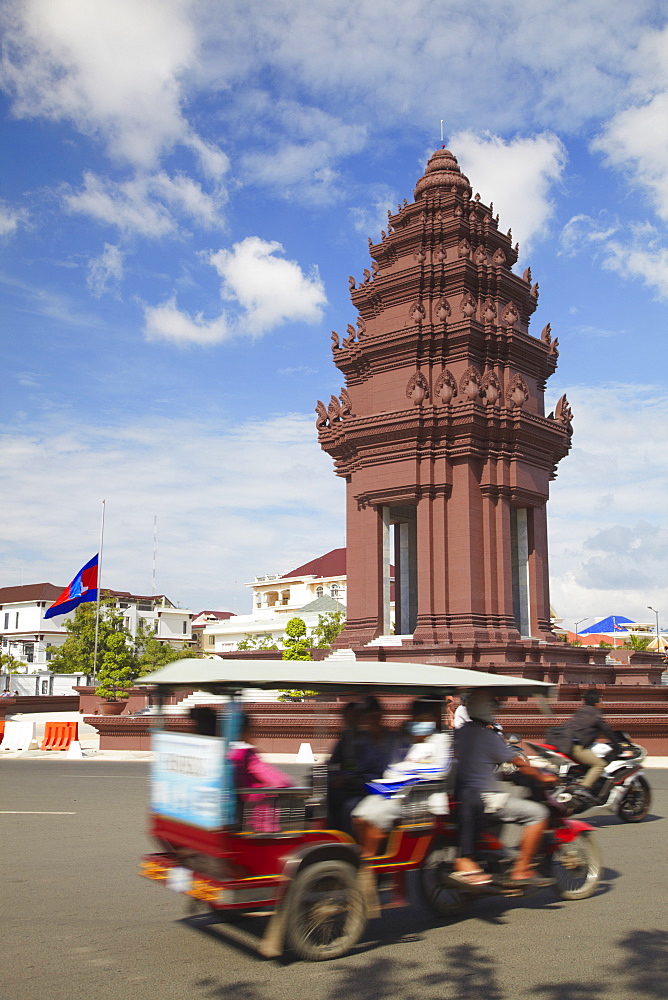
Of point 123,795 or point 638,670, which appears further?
point 638,670

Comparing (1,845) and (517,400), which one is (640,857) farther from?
(517,400)

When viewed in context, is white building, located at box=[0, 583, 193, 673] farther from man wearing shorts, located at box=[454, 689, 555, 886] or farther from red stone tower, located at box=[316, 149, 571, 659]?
man wearing shorts, located at box=[454, 689, 555, 886]

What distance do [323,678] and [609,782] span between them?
6431mm

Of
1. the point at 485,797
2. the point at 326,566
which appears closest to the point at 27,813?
the point at 485,797

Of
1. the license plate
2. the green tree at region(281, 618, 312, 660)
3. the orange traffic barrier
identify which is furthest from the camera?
the green tree at region(281, 618, 312, 660)

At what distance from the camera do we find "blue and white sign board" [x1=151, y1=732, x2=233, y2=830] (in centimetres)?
585

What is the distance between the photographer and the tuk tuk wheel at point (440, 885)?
685 centimetres

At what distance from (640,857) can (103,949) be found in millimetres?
5921

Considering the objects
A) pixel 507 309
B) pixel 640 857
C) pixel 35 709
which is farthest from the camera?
pixel 35 709

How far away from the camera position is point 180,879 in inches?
246

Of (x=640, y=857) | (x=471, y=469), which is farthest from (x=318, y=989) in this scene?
(x=471, y=469)

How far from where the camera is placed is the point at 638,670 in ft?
90.2

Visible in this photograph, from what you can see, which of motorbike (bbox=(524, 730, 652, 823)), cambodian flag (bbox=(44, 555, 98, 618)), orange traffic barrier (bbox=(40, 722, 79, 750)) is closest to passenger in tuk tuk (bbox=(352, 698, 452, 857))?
motorbike (bbox=(524, 730, 652, 823))

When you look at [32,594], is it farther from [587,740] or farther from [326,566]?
[587,740]
